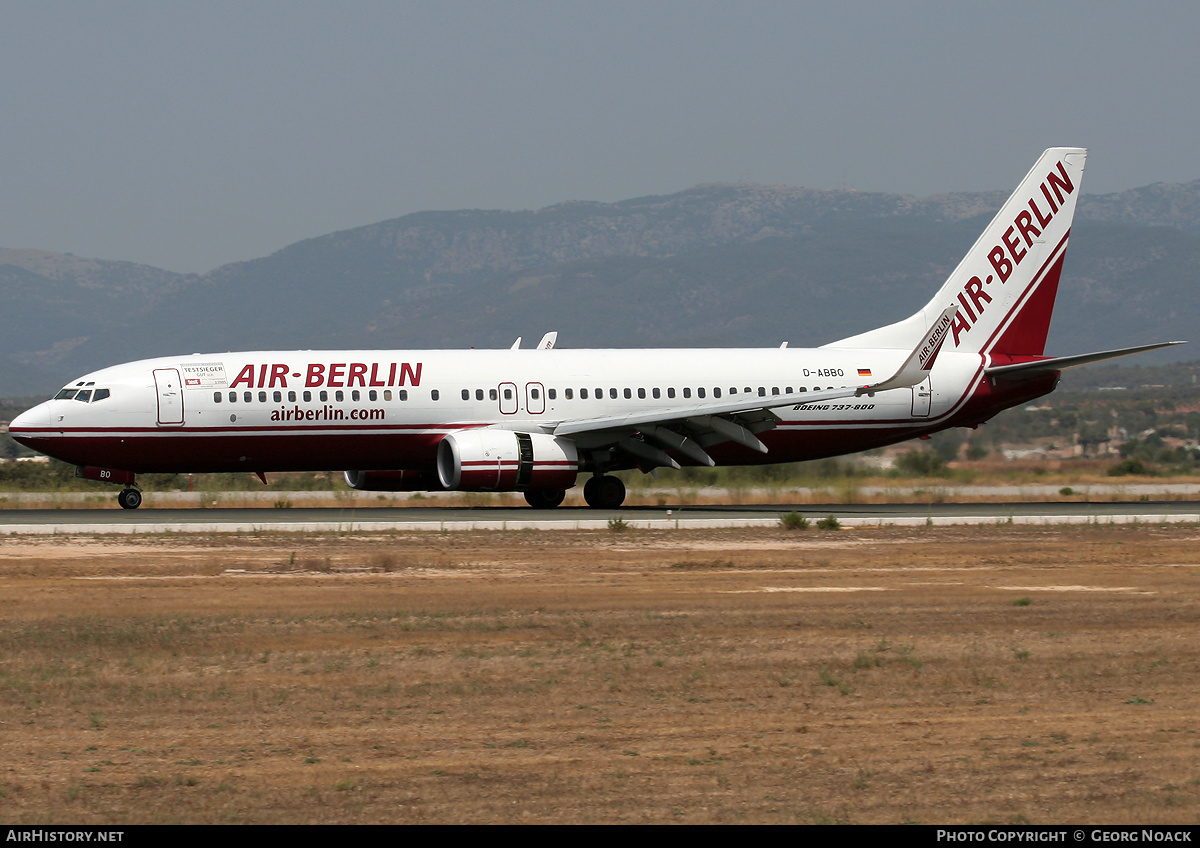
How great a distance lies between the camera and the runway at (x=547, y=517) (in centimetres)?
2892

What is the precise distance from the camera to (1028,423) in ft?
201

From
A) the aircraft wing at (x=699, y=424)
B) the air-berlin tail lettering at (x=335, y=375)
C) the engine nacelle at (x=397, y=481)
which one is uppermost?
the air-berlin tail lettering at (x=335, y=375)

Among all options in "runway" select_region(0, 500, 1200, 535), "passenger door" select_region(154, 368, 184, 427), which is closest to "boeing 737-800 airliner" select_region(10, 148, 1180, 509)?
"passenger door" select_region(154, 368, 184, 427)

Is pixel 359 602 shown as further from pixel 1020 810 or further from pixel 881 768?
pixel 1020 810

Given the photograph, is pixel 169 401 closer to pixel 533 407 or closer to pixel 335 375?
pixel 335 375

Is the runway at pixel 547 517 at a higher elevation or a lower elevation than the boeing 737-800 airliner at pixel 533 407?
lower

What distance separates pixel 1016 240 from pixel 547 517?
15.2 m

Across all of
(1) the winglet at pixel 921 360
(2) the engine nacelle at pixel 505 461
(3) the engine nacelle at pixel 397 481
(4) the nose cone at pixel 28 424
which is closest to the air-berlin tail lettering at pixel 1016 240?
(1) the winglet at pixel 921 360

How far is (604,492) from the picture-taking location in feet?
114

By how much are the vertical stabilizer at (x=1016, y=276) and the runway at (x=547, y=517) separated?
445 cm

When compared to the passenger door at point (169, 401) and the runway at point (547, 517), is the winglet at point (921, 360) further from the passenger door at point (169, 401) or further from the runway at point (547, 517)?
the passenger door at point (169, 401)

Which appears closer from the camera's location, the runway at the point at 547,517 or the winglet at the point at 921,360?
the runway at the point at 547,517

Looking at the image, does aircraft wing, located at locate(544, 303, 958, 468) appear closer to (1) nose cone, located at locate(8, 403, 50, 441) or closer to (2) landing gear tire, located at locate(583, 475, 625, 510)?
(2) landing gear tire, located at locate(583, 475, 625, 510)
